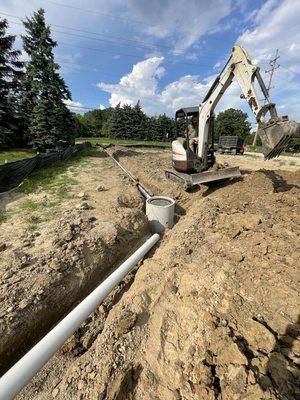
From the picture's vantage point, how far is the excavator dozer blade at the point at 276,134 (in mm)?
5152

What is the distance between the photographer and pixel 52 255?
397 cm

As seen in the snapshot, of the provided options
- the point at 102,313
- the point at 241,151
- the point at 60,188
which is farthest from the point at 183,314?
the point at 241,151

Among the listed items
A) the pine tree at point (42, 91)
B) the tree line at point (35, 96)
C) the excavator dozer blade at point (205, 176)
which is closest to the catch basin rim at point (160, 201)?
the excavator dozer blade at point (205, 176)

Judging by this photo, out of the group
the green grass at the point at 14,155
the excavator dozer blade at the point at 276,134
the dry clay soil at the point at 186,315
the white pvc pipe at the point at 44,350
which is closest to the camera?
the white pvc pipe at the point at 44,350

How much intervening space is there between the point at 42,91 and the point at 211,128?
1595 centimetres

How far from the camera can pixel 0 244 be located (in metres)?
4.30

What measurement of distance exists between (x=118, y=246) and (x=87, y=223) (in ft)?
3.10

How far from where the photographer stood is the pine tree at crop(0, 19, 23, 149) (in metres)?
16.4

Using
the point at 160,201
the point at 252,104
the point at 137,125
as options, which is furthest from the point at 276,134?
the point at 137,125

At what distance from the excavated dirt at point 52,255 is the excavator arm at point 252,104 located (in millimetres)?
3590

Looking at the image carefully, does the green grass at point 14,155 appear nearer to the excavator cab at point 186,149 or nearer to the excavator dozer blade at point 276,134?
the excavator cab at point 186,149

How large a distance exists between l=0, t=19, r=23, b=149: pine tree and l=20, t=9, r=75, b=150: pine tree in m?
0.94

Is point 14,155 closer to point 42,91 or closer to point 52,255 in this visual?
point 42,91

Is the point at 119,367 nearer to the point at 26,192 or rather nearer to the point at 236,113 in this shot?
the point at 26,192
